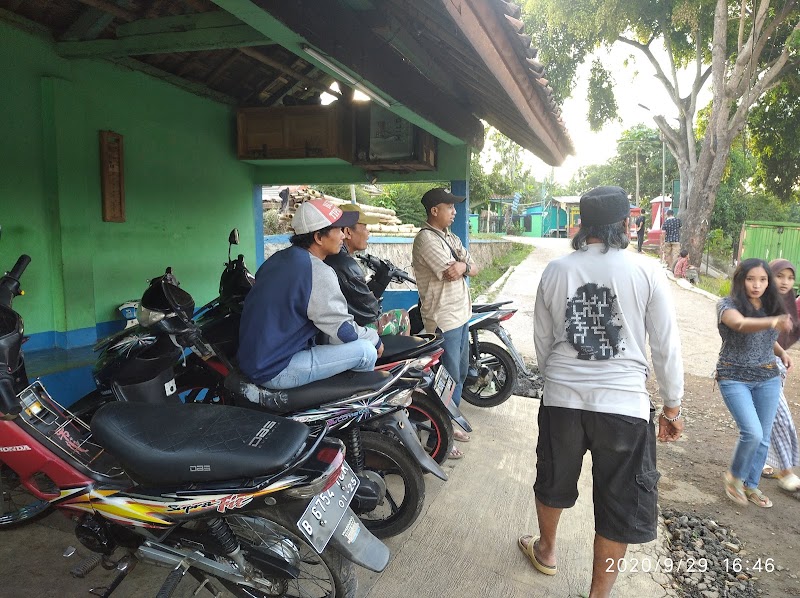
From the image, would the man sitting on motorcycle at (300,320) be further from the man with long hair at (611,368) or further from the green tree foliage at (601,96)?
the green tree foliage at (601,96)

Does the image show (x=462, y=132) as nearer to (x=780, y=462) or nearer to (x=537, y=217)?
(x=780, y=462)

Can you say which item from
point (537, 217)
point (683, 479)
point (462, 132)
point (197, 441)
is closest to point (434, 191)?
point (462, 132)

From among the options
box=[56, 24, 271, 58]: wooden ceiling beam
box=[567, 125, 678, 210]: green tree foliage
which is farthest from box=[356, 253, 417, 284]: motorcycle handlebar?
box=[567, 125, 678, 210]: green tree foliage

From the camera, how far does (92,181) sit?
4.42 m

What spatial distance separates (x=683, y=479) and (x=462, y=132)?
138 inches

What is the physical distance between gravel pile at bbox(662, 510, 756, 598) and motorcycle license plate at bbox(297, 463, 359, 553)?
183 centimetres

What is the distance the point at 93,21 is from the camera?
394cm

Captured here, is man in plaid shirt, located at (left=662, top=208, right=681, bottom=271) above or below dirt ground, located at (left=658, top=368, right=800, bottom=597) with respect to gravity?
above

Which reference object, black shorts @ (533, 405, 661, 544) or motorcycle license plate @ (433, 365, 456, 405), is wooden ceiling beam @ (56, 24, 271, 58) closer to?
motorcycle license plate @ (433, 365, 456, 405)

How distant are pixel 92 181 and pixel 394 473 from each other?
351cm

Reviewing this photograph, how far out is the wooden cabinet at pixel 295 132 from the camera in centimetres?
546

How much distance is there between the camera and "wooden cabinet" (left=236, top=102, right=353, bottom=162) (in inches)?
215

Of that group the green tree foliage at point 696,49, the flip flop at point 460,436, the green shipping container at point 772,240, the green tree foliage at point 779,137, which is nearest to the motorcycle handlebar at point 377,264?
the flip flop at point 460,436

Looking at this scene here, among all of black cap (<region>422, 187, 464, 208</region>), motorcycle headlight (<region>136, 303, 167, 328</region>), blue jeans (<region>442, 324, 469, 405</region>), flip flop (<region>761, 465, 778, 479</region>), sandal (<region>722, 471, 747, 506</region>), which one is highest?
black cap (<region>422, 187, 464, 208</region>)
